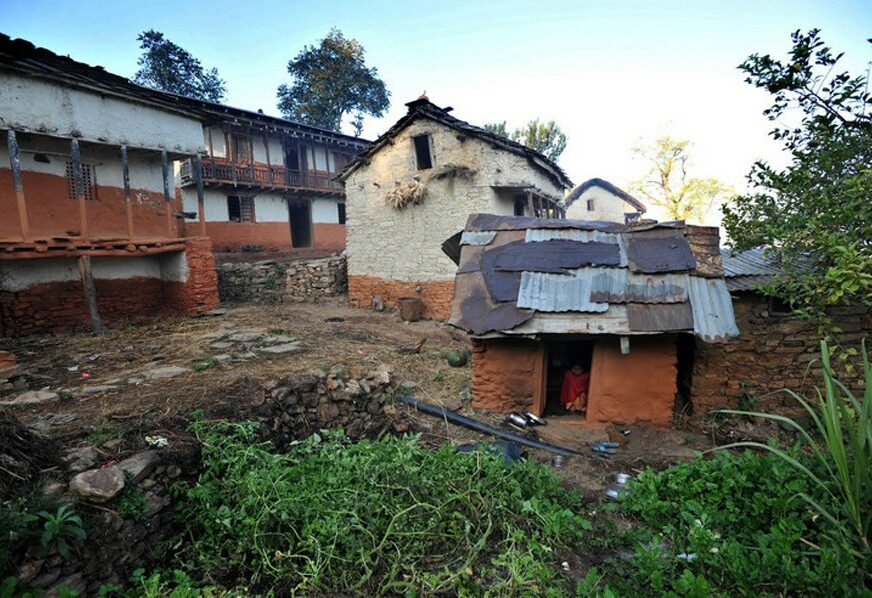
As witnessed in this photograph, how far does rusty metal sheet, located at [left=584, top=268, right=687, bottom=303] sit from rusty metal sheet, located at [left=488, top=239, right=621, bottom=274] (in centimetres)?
24

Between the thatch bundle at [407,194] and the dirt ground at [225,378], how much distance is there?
4926 mm

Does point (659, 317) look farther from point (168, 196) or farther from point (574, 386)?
point (168, 196)

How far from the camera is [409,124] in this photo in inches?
550

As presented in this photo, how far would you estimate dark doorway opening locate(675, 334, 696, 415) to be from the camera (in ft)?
23.1

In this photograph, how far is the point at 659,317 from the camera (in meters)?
5.95

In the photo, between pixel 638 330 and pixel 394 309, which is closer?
pixel 638 330

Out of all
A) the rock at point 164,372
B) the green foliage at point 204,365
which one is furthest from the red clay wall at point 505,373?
the rock at point 164,372

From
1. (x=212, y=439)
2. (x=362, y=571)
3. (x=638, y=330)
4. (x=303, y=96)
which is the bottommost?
(x=362, y=571)

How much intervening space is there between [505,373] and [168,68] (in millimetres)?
30285

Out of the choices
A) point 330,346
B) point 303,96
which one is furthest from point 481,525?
point 303,96

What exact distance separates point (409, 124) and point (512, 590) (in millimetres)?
13592

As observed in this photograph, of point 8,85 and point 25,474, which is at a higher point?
point 8,85

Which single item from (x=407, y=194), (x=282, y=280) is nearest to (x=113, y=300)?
(x=282, y=280)

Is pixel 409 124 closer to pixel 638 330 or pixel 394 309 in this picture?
pixel 394 309
